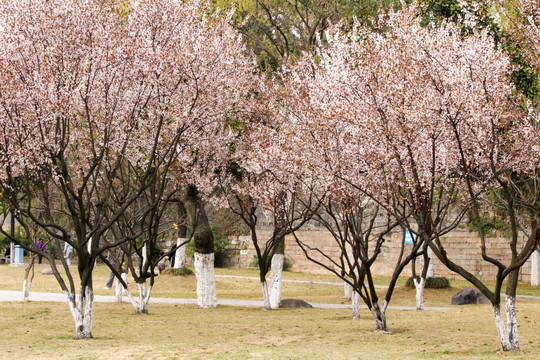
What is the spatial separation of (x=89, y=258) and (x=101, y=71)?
3.70 m

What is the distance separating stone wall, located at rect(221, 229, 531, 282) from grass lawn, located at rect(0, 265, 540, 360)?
1012cm

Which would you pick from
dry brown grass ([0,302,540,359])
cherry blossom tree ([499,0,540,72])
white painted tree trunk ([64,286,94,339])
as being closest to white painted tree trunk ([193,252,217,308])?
dry brown grass ([0,302,540,359])

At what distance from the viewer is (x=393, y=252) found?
35.2 meters

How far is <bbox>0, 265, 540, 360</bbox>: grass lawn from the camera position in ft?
37.4

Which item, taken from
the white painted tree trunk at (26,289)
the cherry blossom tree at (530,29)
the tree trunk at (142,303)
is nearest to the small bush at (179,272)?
the white painted tree trunk at (26,289)

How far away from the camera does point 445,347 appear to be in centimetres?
1220

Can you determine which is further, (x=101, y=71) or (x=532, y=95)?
(x=532, y=95)

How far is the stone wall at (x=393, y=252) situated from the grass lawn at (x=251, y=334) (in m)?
10.1

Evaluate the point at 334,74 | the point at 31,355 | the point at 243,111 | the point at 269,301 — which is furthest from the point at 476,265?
the point at 31,355

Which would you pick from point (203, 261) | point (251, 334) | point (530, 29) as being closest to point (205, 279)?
point (203, 261)

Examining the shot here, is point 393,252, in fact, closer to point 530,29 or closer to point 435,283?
point 435,283

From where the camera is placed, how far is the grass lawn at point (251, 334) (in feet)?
37.4

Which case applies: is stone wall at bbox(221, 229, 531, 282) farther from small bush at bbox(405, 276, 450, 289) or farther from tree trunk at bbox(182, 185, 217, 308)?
tree trunk at bbox(182, 185, 217, 308)

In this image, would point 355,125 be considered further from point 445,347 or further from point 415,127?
point 445,347
